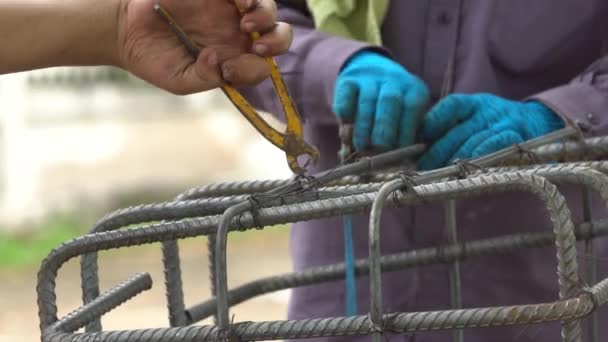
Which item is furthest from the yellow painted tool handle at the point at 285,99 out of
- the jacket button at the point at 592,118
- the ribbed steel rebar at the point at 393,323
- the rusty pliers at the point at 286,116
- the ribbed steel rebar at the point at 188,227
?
the jacket button at the point at 592,118

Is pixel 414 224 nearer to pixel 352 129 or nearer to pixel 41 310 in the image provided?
pixel 352 129

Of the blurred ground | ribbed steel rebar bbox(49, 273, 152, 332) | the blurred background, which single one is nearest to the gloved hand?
ribbed steel rebar bbox(49, 273, 152, 332)

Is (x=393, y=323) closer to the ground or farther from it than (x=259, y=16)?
closer to the ground

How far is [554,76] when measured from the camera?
140cm

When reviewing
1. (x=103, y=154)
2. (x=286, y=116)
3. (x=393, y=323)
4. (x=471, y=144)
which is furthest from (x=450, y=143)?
(x=103, y=154)

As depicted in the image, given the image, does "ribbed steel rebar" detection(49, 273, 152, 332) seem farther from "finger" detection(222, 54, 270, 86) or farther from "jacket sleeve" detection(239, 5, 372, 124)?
"jacket sleeve" detection(239, 5, 372, 124)

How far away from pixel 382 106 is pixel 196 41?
230 mm

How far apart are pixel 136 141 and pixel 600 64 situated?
4.52 meters

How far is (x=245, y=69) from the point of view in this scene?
1037 millimetres

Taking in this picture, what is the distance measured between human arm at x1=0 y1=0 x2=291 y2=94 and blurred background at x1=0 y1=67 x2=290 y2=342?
375cm

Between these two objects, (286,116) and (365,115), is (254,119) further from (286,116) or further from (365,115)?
(365,115)

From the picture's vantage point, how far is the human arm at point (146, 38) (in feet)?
3.37

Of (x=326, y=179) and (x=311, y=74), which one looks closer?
(x=326, y=179)

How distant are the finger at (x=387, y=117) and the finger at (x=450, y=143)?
5 centimetres
